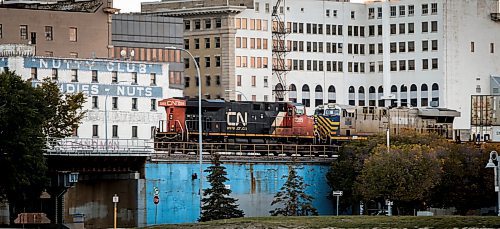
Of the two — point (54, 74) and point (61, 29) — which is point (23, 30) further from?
point (54, 74)

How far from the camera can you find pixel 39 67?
15300 cm

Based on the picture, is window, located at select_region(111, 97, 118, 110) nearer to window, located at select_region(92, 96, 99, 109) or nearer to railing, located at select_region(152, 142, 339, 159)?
window, located at select_region(92, 96, 99, 109)

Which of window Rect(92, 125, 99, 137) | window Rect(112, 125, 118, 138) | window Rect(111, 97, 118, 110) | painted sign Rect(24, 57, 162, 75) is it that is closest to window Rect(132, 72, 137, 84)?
painted sign Rect(24, 57, 162, 75)

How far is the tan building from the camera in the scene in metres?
178

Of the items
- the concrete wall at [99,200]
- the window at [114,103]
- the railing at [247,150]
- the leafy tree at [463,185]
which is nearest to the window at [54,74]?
the window at [114,103]

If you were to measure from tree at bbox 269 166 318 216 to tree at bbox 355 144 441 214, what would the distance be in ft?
15.6

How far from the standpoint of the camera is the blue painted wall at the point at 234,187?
124 meters

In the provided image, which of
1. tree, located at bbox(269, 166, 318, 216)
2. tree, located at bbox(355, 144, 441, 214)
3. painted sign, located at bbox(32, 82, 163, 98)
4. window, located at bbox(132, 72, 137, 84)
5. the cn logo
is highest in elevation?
window, located at bbox(132, 72, 137, 84)

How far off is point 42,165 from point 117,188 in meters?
14.5

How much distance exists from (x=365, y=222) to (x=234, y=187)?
3435 centimetres

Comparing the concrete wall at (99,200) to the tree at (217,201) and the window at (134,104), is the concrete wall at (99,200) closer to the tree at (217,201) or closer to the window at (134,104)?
the tree at (217,201)

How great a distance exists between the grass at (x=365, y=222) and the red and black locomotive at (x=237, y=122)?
32568 millimetres

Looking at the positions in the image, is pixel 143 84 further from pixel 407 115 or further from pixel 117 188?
pixel 117 188

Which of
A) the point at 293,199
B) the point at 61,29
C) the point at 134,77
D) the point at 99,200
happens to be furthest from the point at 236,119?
the point at 61,29
